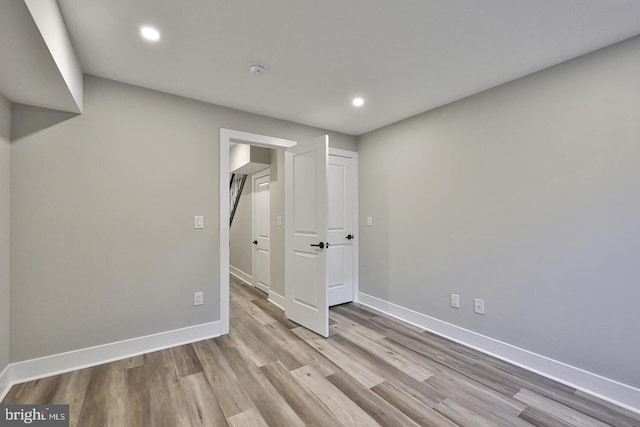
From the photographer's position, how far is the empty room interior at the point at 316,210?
1.66 metres

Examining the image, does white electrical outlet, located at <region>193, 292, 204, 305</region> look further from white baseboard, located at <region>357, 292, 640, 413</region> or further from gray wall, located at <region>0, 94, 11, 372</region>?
white baseboard, located at <region>357, 292, 640, 413</region>

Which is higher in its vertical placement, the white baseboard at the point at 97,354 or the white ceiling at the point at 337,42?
the white ceiling at the point at 337,42

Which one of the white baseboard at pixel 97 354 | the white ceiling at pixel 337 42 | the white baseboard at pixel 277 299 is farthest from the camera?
the white baseboard at pixel 277 299

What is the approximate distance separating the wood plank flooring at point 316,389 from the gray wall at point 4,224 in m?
0.36

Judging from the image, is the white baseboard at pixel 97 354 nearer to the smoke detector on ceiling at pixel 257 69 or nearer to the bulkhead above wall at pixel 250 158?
the bulkhead above wall at pixel 250 158

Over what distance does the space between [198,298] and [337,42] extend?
249cm

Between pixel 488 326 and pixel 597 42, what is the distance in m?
2.26

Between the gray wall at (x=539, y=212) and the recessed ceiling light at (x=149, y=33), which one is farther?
the gray wall at (x=539, y=212)

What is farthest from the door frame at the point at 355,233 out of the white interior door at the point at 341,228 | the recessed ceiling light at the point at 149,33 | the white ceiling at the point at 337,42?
the recessed ceiling light at the point at 149,33

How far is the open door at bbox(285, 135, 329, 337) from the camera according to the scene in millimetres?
2770

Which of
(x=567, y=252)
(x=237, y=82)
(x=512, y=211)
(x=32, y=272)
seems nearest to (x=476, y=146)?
(x=512, y=211)

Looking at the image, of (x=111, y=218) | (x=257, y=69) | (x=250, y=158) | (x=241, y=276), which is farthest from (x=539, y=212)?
(x=241, y=276)

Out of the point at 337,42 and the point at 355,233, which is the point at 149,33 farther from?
the point at 355,233

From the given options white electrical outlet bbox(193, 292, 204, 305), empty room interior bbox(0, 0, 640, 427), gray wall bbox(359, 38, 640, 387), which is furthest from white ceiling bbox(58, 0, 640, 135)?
white electrical outlet bbox(193, 292, 204, 305)
